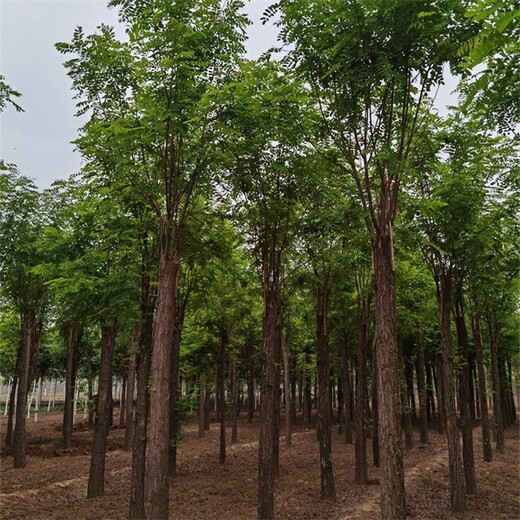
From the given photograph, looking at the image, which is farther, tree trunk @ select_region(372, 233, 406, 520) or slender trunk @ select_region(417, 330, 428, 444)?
slender trunk @ select_region(417, 330, 428, 444)

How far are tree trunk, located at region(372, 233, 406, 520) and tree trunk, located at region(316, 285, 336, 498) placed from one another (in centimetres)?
642

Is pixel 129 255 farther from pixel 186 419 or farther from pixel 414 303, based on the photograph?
pixel 414 303

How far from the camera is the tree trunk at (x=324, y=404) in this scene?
43.7 feet

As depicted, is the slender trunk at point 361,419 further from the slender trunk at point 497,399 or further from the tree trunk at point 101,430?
the slender trunk at point 497,399

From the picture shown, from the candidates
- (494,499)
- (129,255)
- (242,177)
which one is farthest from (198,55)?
A: (494,499)

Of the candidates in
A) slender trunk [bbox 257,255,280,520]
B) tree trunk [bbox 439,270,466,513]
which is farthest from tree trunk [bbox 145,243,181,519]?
tree trunk [bbox 439,270,466,513]

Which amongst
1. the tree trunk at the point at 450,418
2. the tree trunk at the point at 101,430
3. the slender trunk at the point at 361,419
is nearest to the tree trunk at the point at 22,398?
the tree trunk at the point at 101,430

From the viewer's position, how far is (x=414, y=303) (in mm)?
19203

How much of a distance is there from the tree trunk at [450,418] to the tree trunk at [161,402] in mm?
7720

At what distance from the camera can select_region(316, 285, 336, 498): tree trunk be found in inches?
524

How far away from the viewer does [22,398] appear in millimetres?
17781

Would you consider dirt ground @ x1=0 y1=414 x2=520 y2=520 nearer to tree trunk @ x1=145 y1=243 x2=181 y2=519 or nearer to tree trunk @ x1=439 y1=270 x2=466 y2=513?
tree trunk @ x1=439 y1=270 x2=466 y2=513

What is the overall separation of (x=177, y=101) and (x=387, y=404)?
5.96 metres

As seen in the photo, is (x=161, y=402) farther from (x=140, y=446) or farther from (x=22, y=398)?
(x=22, y=398)
